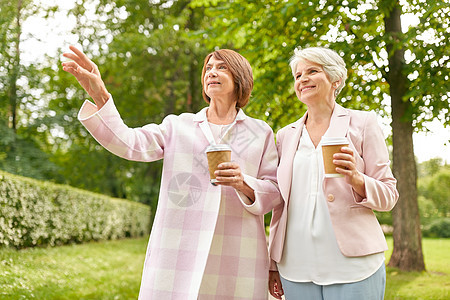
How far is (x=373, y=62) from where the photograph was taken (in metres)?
8.55

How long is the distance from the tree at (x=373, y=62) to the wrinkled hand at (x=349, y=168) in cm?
549

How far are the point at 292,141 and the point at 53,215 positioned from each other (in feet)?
30.7

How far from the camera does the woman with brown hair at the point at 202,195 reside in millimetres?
2643

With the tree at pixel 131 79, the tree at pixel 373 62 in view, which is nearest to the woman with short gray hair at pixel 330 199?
the tree at pixel 373 62

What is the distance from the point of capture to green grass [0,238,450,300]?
274 inches

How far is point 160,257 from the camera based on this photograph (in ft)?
8.93

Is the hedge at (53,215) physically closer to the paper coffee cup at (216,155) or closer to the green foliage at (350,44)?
the green foliage at (350,44)

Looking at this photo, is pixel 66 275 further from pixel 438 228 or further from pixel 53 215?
pixel 438 228

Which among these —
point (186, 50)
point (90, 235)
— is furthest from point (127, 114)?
point (90, 235)

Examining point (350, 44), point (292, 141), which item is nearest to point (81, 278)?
point (350, 44)

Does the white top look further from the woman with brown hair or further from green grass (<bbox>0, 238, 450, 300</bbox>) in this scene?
green grass (<bbox>0, 238, 450, 300</bbox>)

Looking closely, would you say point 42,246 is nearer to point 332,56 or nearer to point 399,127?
point 399,127

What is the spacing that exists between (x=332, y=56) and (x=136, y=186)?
64.5ft

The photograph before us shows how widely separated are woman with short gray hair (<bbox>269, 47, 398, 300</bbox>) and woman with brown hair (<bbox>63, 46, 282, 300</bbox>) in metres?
0.16
